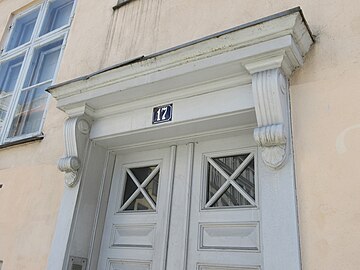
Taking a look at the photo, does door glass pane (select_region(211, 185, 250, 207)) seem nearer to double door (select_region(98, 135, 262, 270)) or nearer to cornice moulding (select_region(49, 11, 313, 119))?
double door (select_region(98, 135, 262, 270))

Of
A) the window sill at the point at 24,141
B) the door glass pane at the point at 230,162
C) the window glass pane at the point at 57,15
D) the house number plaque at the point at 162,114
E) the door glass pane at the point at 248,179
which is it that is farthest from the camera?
the window glass pane at the point at 57,15

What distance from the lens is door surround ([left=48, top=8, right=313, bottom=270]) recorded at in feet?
6.57

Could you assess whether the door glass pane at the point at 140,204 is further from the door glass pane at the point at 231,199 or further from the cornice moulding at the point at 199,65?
the cornice moulding at the point at 199,65

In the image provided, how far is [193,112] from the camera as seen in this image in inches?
98.3

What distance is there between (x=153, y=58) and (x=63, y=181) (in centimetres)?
141

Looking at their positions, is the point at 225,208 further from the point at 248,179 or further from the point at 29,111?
the point at 29,111

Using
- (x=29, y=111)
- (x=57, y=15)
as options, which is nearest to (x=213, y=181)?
(x=29, y=111)

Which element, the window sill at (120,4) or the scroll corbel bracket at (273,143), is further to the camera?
the window sill at (120,4)

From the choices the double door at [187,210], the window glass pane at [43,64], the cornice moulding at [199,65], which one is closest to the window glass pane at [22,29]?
the window glass pane at [43,64]

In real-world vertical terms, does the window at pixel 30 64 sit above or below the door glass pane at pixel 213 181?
above

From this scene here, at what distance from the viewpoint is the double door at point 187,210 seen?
2287 millimetres

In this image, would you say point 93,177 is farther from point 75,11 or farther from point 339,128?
point 75,11

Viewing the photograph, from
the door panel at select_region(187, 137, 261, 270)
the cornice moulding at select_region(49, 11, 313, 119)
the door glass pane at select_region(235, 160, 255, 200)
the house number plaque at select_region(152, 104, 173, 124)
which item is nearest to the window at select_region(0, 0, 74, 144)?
the cornice moulding at select_region(49, 11, 313, 119)

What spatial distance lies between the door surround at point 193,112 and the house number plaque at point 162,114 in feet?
0.14
